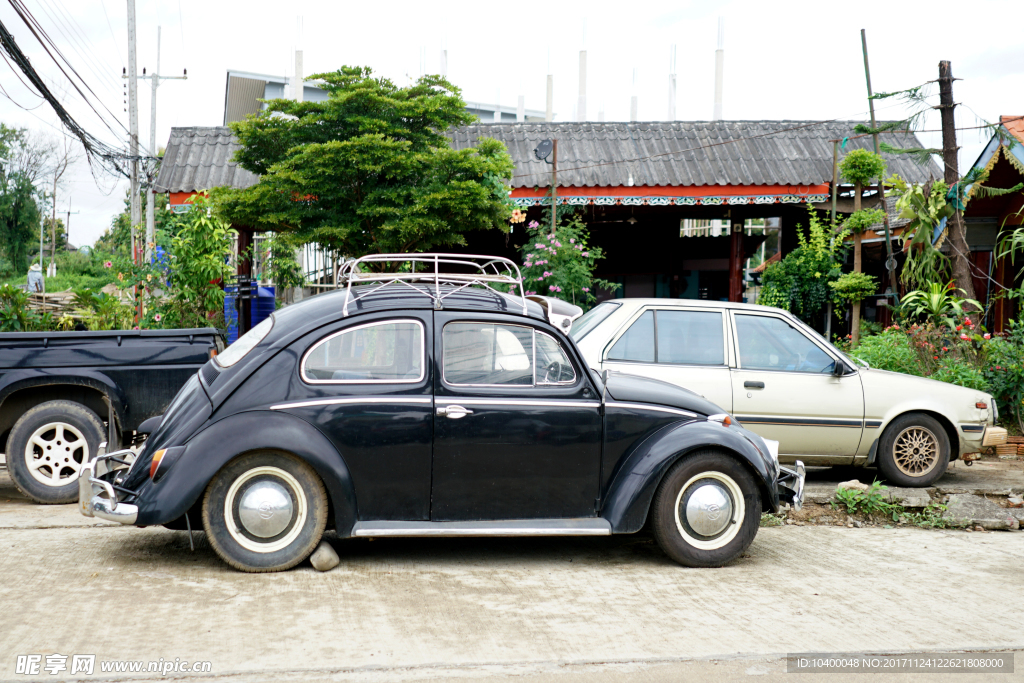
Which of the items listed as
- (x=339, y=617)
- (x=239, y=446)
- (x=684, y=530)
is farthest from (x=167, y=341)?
(x=684, y=530)

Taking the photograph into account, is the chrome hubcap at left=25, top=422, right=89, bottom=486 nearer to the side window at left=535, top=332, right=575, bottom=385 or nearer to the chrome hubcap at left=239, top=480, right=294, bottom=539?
the chrome hubcap at left=239, top=480, right=294, bottom=539

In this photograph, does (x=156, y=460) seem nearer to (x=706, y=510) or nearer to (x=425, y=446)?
(x=425, y=446)

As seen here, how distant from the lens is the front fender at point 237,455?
4.55 meters

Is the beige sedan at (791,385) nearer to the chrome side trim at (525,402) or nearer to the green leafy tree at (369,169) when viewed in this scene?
the chrome side trim at (525,402)

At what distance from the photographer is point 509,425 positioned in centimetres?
491

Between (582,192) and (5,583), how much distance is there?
1154 centimetres

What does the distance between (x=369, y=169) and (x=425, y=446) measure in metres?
7.88

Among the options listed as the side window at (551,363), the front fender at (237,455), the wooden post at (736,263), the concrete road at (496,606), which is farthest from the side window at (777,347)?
the wooden post at (736,263)

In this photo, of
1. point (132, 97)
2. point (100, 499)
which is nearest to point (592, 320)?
point (100, 499)

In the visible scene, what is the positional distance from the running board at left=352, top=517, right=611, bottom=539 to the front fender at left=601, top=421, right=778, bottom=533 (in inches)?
5.2

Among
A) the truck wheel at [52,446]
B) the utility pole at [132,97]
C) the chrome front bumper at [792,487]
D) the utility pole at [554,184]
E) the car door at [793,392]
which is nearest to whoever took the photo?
the chrome front bumper at [792,487]

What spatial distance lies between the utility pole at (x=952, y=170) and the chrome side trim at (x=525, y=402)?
847 centimetres

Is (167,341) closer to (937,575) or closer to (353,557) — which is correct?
(353,557)

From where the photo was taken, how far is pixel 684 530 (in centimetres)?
511
